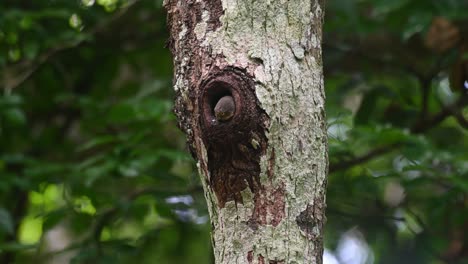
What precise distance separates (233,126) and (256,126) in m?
0.03

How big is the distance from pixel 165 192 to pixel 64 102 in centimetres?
68

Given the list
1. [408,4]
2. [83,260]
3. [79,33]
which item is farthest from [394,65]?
[83,260]

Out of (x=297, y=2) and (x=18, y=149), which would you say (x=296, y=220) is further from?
(x=18, y=149)

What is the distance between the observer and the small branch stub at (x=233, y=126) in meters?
1.12

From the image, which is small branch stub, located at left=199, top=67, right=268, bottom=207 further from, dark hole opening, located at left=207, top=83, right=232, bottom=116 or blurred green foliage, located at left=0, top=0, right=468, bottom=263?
blurred green foliage, located at left=0, top=0, right=468, bottom=263

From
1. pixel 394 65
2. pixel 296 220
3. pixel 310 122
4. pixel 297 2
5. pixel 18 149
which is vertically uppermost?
pixel 394 65

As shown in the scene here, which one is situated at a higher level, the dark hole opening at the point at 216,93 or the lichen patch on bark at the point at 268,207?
the dark hole opening at the point at 216,93

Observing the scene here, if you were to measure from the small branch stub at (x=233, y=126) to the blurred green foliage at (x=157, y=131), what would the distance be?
1.21 metres

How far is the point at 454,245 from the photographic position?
341cm

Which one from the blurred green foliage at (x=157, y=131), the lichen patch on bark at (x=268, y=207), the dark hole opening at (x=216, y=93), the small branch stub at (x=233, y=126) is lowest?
the lichen patch on bark at (x=268, y=207)

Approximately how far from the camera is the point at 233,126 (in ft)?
3.67

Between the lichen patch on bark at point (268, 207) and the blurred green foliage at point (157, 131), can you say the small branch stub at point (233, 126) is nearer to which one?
the lichen patch on bark at point (268, 207)

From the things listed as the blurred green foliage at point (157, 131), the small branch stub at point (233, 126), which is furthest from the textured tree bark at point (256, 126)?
the blurred green foliage at point (157, 131)

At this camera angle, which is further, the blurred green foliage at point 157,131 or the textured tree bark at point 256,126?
the blurred green foliage at point 157,131
